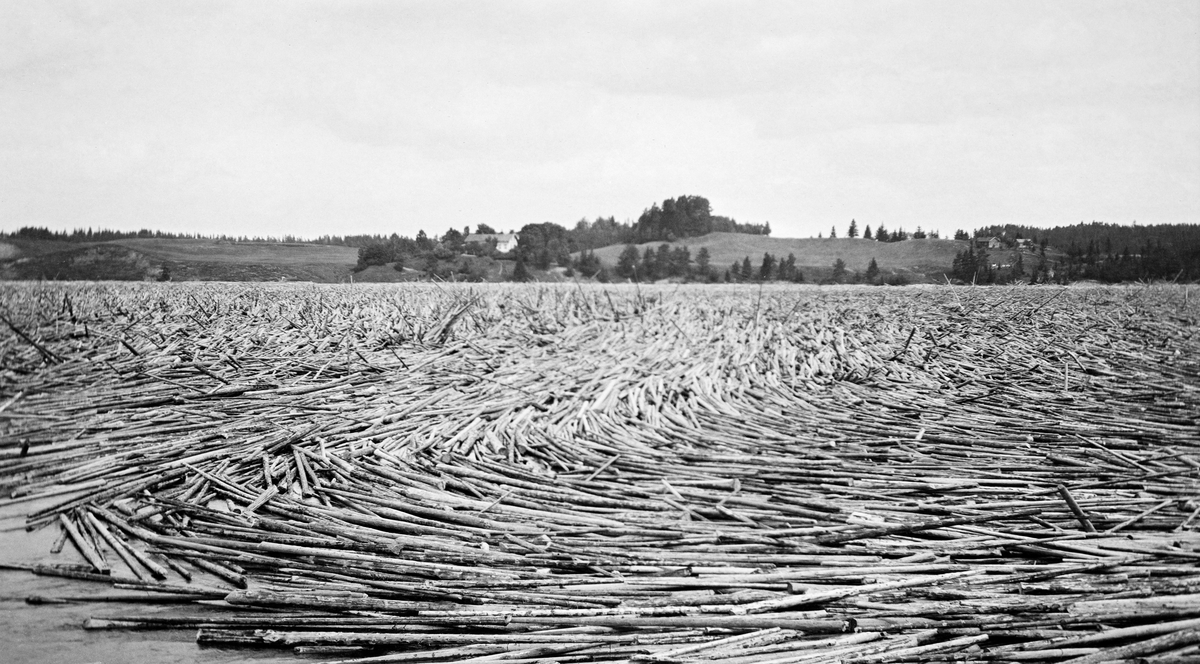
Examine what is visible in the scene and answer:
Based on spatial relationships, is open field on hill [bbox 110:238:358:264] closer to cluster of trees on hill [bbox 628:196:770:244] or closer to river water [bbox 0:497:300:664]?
river water [bbox 0:497:300:664]

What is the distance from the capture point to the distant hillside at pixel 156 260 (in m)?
3.49

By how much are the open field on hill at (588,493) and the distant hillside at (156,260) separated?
181mm

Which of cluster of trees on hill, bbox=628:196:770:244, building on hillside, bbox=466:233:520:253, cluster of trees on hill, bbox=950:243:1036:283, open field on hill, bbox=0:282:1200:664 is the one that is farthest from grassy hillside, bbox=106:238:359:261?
cluster of trees on hill, bbox=628:196:770:244

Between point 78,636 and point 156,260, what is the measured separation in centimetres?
304

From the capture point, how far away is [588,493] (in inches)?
157

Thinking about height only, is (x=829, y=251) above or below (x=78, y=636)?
above

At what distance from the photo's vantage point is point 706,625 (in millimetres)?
2488

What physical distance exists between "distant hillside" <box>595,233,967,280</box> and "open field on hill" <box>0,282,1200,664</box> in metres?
5.33

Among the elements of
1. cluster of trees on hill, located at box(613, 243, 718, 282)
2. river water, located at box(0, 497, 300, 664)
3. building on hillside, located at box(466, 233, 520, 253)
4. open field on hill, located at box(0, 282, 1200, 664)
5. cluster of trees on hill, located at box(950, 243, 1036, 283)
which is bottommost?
river water, located at box(0, 497, 300, 664)

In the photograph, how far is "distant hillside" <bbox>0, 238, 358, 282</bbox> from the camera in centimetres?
349

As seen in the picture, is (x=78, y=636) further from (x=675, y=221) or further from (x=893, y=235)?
(x=675, y=221)

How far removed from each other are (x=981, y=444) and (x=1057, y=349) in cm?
391

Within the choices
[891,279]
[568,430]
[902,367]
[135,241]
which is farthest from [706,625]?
[891,279]

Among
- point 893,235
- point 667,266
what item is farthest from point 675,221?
point 893,235
